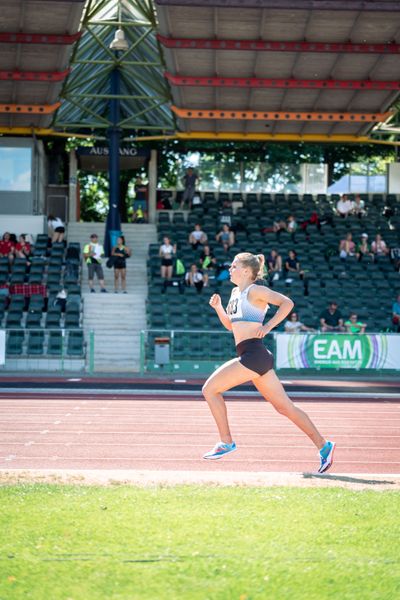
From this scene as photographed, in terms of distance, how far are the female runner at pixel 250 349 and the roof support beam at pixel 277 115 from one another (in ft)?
94.3

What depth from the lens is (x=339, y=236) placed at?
3881 cm

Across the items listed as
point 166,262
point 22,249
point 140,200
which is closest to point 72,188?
point 140,200

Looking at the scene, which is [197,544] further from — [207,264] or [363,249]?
[363,249]

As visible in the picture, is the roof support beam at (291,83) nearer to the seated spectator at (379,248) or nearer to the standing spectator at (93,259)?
the seated spectator at (379,248)

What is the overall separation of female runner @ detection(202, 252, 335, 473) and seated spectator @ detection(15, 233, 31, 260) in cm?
2609

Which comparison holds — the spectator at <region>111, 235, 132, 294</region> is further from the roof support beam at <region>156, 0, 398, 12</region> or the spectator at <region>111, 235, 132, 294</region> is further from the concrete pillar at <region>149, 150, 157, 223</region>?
the concrete pillar at <region>149, 150, 157, 223</region>

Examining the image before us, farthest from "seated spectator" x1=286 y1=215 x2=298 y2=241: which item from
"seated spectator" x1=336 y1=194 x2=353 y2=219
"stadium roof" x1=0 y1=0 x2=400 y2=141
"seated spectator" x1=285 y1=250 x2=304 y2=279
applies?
"stadium roof" x1=0 y1=0 x2=400 y2=141

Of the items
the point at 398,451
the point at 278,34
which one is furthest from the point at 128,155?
the point at 398,451

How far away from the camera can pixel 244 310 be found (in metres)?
9.94

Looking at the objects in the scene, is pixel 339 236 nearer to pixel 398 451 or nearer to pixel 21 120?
pixel 21 120

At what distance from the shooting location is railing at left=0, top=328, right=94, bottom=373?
89.2 feet

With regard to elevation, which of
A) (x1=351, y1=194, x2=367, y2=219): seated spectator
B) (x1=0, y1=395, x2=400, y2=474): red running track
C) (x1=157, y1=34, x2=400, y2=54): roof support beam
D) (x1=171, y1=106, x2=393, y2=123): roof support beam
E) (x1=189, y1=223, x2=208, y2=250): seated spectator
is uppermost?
(x1=157, y1=34, x2=400, y2=54): roof support beam

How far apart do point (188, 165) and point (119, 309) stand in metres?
14.8

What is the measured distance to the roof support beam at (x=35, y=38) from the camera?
30.8 metres
